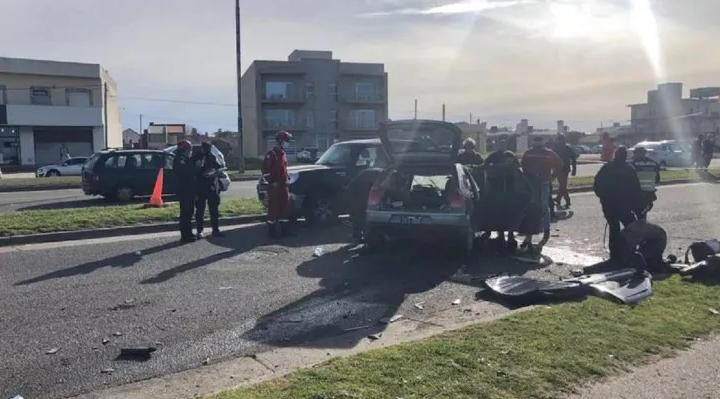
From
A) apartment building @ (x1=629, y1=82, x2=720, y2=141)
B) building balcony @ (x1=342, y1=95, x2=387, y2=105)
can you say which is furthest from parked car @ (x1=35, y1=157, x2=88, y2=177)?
apartment building @ (x1=629, y1=82, x2=720, y2=141)

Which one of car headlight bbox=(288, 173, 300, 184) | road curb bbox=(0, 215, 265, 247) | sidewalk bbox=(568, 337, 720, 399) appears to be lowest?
sidewalk bbox=(568, 337, 720, 399)

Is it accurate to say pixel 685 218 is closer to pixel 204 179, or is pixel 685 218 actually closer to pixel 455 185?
pixel 455 185

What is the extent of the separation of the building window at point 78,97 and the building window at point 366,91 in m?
25.4

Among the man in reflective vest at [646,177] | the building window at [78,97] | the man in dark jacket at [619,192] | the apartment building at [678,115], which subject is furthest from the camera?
the apartment building at [678,115]

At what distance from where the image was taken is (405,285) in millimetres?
7641

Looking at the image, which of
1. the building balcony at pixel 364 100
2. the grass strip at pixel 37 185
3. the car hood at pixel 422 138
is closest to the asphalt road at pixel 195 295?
the car hood at pixel 422 138

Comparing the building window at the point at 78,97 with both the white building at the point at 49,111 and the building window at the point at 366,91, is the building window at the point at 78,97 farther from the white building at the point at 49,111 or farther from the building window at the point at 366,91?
the building window at the point at 366,91

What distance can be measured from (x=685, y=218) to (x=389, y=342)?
428 inches

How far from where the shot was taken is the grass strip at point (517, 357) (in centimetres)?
403

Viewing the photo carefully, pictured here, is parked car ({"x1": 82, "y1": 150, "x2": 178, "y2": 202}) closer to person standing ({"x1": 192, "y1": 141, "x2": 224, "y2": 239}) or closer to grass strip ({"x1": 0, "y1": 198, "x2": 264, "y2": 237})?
grass strip ({"x1": 0, "y1": 198, "x2": 264, "y2": 237})

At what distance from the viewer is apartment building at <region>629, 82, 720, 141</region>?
8062 cm

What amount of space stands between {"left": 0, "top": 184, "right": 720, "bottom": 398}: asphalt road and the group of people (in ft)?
1.78

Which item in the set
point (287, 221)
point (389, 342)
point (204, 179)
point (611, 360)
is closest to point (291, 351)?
point (389, 342)

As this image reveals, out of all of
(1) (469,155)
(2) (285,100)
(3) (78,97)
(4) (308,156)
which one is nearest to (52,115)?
(3) (78,97)
